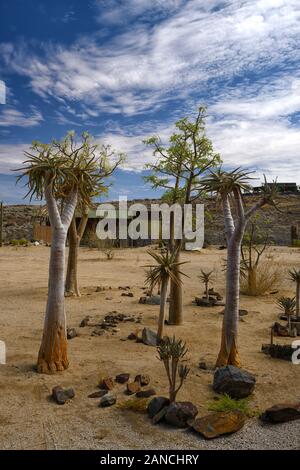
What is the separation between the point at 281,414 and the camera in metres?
4.62

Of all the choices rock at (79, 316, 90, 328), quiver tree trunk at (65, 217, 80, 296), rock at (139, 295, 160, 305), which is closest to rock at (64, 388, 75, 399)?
rock at (79, 316, 90, 328)

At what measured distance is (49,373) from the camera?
5.95 metres

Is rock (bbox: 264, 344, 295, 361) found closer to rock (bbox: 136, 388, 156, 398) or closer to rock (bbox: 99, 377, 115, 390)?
rock (bbox: 136, 388, 156, 398)

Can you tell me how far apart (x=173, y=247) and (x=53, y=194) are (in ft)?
10.3

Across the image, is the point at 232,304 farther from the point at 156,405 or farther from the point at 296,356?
the point at 156,405

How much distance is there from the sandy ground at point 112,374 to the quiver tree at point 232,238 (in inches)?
20.7

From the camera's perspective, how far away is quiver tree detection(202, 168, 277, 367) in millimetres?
6031

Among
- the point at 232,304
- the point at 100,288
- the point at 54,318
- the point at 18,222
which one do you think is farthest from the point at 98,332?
the point at 18,222

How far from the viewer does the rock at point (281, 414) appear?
4621 millimetres

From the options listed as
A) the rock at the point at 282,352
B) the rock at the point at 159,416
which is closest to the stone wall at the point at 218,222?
the rock at the point at 282,352

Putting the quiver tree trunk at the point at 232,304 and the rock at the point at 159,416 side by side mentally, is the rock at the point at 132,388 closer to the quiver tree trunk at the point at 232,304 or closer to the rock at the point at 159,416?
the rock at the point at 159,416

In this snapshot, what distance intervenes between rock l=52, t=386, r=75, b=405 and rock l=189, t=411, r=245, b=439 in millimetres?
1587

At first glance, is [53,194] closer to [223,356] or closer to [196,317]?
[223,356]

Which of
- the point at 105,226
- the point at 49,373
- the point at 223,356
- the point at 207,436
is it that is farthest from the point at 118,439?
the point at 105,226
